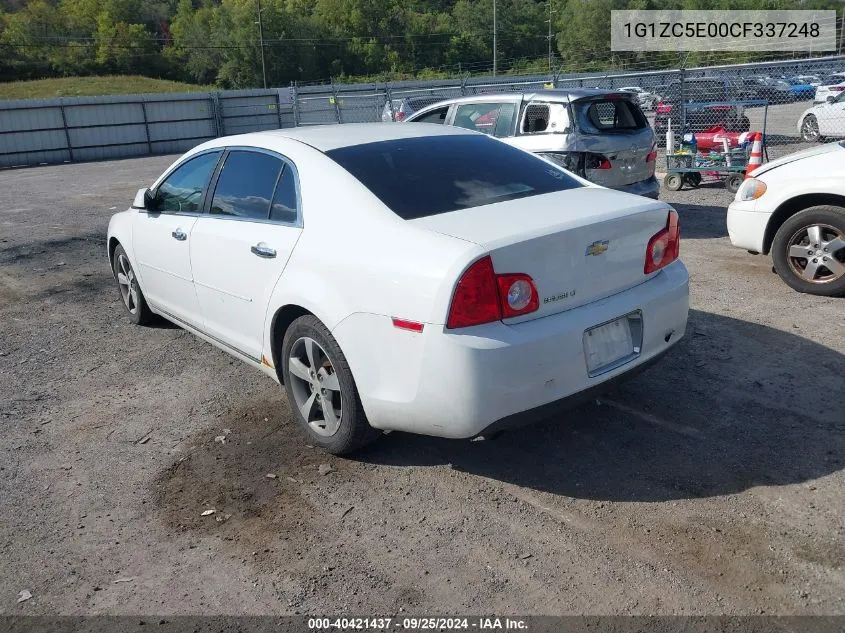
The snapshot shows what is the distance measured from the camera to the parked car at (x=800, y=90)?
27562 mm

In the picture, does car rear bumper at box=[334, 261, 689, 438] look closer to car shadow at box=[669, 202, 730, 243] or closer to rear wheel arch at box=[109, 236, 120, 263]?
rear wheel arch at box=[109, 236, 120, 263]

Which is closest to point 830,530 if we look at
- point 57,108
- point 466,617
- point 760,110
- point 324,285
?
point 466,617

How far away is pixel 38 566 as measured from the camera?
312 cm

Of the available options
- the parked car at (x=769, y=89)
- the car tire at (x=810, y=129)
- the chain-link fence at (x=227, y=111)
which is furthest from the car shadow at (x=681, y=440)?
the parked car at (x=769, y=89)

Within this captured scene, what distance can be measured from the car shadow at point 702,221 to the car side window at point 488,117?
95.5 inches

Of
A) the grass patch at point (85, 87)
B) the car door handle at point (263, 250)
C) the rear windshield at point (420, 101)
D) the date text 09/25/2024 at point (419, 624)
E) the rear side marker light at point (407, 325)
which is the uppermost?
the grass patch at point (85, 87)

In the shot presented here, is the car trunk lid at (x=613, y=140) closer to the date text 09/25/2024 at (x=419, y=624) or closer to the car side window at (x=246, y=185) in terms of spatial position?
the car side window at (x=246, y=185)

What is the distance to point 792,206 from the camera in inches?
244

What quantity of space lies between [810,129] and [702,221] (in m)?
10.1

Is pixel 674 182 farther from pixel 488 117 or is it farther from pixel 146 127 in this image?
pixel 146 127

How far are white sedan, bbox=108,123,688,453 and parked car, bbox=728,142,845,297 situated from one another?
8.74 feet

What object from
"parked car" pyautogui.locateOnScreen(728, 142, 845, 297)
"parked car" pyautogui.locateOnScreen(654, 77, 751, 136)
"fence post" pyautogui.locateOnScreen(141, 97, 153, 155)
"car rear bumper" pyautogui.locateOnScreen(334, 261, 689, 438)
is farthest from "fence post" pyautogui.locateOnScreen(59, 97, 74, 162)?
"car rear bumper" pyautogui.locateOnScreen(334, 261, 689, 438)

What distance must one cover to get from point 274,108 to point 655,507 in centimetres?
2902

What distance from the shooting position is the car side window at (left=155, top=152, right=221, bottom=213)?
4.79m
